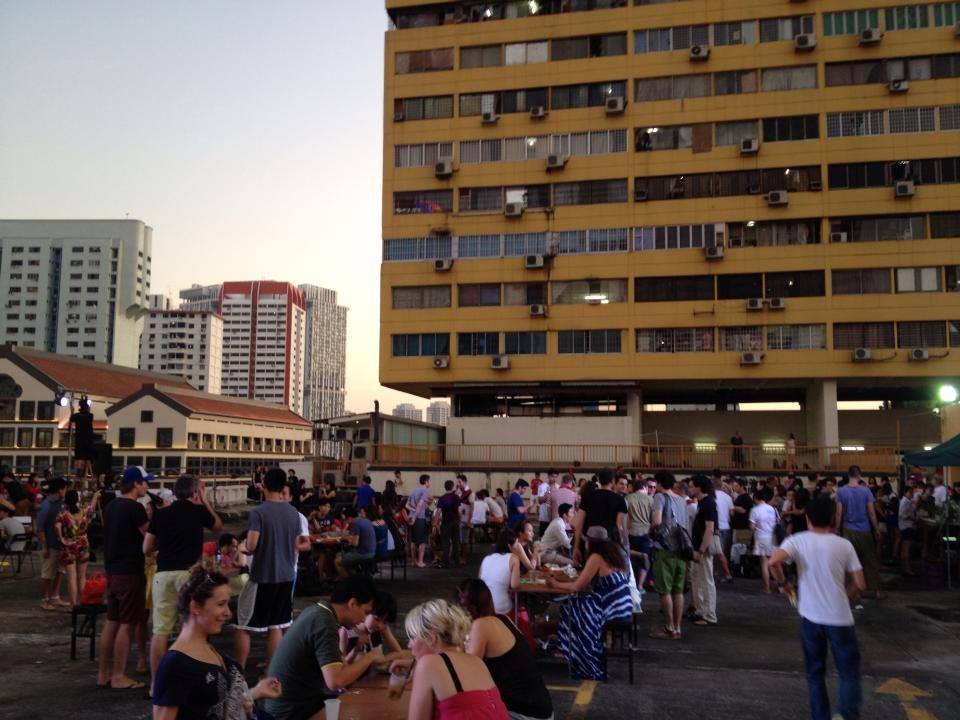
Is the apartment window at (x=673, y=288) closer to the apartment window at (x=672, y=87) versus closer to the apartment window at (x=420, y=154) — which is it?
the apartment window at (x=672, y=87)

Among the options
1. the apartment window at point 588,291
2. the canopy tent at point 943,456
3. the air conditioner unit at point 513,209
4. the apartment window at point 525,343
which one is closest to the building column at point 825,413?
the apartment window at point 588,291

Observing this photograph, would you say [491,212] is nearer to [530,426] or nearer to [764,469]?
[530,426]

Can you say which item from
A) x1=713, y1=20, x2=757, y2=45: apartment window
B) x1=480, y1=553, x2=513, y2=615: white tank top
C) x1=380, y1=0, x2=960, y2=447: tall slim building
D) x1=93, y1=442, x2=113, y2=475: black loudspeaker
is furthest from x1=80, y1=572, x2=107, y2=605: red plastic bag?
x1=713, y1=20, x2=757, y2=45: apartment window

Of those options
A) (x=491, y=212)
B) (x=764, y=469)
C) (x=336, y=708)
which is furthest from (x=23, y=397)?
(x=336, y=708)

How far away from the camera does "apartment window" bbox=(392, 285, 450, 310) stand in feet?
137

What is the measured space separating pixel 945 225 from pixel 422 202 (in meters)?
26.2

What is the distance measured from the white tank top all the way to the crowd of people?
0.02 metres

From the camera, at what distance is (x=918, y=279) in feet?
123

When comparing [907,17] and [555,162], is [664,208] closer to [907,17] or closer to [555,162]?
[555,162]

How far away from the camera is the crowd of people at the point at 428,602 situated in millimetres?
3916

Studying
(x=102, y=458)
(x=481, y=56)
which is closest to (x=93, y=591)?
(x=102, y=458)

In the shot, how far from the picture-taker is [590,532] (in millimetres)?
10188

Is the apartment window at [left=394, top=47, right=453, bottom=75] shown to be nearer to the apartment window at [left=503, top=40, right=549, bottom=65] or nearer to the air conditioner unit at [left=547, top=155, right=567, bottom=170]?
the apartment window at [left=503, top=40, right=549, bottom=65]

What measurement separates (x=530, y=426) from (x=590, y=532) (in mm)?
29701
